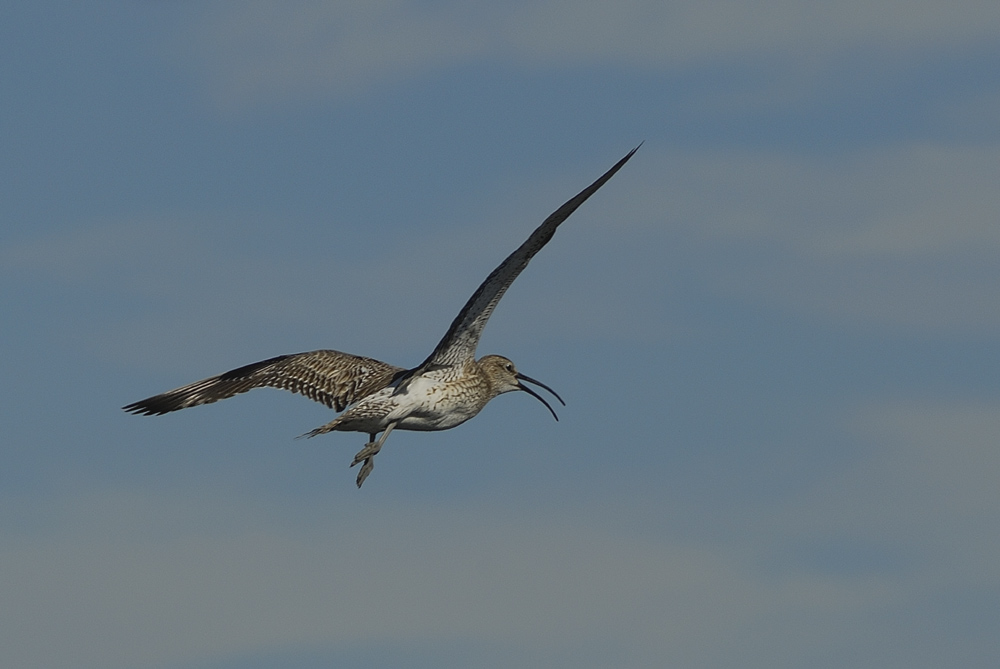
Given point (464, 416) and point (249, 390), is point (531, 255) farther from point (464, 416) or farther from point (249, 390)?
point (249, 390)

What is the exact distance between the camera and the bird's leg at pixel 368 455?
21.7 metres

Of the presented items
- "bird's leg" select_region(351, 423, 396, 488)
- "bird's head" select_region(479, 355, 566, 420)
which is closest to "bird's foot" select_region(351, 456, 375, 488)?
"bird's leg" select_region(351, 423, 396, 488)

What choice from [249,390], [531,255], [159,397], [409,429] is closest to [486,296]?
[531,255]

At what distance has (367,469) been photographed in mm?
21859

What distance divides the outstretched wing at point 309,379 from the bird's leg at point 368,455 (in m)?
0.79

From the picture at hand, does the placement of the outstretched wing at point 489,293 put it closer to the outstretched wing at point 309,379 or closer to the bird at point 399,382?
the bird at point 399,382

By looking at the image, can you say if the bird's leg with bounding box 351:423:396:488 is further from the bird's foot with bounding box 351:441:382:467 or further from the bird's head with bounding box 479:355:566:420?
the bird's head with bounding box 479:355:566:420

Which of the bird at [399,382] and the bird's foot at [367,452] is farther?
the bird's foot at [367,452]

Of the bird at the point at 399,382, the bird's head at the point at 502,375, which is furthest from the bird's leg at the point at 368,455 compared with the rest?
the bird's head at the point at 502,375

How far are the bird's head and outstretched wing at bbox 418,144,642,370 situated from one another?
41.0 inches

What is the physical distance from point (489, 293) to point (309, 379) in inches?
152

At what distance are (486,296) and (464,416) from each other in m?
2.64

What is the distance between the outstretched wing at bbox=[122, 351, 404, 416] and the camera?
2302 cm

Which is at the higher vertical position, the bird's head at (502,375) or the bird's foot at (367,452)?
the bird's head at (502,375)
